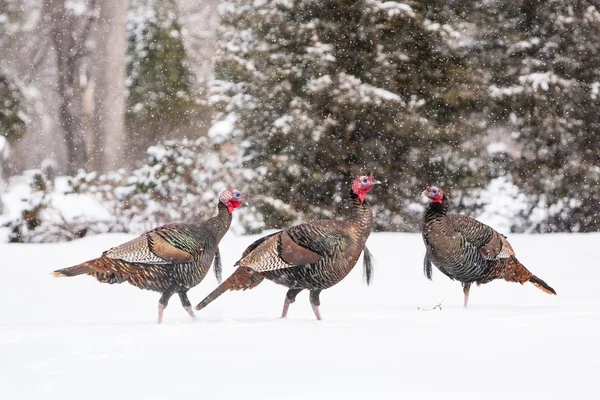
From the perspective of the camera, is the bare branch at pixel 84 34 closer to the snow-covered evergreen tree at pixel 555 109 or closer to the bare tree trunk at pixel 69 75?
the bare tree trunk at pixel 69 75

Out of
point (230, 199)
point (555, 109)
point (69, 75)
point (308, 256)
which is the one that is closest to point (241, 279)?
point (308, 256)

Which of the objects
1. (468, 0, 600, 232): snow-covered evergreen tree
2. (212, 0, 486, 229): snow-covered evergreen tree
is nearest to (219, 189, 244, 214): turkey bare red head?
(212, 0, 486, 229): snow-covered evergreen tree

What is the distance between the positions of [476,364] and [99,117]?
13689 millimetres

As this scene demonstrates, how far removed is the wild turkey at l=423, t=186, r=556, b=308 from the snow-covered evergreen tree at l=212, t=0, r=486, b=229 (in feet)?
21.5

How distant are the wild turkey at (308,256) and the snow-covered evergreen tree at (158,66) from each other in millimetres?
13526

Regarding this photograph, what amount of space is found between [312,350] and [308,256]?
1.11 m

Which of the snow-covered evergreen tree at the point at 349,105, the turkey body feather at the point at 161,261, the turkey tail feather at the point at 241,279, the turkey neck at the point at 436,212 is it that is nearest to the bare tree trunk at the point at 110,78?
the snow-covered evergreen tree at the point at 349,105

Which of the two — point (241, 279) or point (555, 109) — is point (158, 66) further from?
point (241, 279)

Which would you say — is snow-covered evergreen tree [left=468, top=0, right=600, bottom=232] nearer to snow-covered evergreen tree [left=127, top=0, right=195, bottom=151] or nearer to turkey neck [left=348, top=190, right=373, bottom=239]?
snow-covered evergreen tree [left=127, top=0, right=195, bottom=151]

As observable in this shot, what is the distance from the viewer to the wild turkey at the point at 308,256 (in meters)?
6.00

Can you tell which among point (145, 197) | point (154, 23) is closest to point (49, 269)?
point (145, 197)

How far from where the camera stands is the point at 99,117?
17.4m

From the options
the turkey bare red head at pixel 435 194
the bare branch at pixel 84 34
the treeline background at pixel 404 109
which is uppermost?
the bare branch at pixel 84 34

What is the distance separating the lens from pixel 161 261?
608 cm
